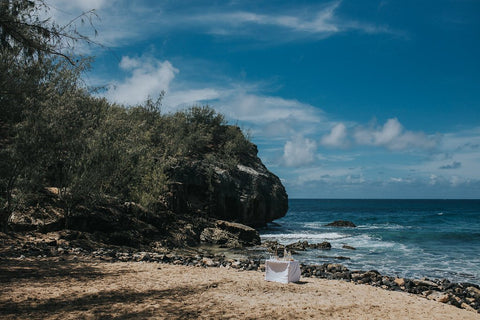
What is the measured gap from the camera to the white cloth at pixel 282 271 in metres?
11.4

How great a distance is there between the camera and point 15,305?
24.0ft

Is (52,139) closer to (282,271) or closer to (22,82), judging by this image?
(22,82)

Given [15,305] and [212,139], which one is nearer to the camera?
[15,305]

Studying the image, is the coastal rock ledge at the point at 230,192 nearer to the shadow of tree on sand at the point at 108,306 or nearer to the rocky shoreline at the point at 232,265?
the rocky shoreline at the point at 232,265

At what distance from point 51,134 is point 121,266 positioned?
15.9 ft

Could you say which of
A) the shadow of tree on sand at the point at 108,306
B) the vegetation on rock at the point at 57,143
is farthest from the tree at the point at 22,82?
the shadow of tree on sand at the point at 108,306

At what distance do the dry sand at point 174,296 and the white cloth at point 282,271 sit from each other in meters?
0.28

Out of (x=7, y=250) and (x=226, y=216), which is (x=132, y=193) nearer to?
(x=7, y=250)

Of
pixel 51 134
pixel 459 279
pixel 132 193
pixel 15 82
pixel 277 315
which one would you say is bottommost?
pixel 459 279

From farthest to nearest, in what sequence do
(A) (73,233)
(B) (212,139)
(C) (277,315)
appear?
(B) (212,139), (A) (73,233), (C) (277,315)

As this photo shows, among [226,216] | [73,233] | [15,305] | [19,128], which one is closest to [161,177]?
[73,233]

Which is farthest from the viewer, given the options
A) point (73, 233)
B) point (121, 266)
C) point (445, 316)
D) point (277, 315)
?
point (73, 233)

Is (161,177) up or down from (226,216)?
up

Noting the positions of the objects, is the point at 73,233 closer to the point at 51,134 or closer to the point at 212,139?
the point at 51,134
